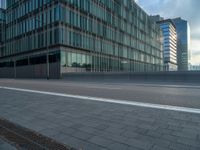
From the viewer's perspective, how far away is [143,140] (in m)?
3.72

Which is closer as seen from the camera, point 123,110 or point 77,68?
point 123,110

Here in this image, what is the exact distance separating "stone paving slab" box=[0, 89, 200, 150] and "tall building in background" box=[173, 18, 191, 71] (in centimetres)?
16968

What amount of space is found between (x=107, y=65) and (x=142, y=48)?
85.3 feet

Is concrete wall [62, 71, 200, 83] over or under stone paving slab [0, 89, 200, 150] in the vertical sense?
over

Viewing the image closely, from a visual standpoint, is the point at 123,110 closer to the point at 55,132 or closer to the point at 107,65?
the point at 55,132

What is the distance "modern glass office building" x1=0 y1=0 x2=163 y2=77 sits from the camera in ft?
128

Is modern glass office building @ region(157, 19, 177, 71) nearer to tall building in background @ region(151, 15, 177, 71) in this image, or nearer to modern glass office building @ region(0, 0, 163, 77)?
tall building in background @ region(151, 15, 177, 71)

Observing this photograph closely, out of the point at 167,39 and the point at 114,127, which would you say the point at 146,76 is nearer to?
the point at 114,127

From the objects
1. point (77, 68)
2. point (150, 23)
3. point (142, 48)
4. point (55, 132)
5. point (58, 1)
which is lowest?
point (55, 132)

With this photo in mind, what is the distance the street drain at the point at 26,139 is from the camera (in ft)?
11.7

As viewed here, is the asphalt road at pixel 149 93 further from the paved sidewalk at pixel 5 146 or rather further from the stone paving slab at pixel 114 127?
the paved sidewalk at pixel 5 146

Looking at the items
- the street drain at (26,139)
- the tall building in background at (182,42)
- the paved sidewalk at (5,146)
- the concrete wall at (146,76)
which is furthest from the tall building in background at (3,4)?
the tall building in background at (182,42)

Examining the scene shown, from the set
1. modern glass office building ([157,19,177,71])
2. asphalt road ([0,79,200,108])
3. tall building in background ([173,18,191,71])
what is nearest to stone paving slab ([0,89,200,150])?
asphalt road ([0,79,200,108])

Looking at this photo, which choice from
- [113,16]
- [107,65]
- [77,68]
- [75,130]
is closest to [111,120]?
[75,130]
